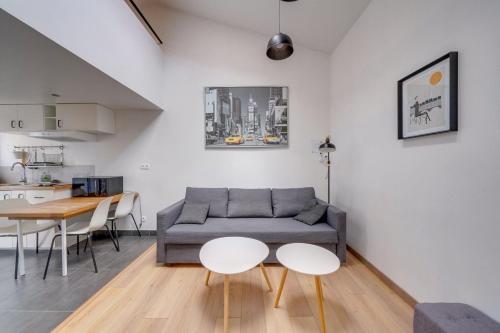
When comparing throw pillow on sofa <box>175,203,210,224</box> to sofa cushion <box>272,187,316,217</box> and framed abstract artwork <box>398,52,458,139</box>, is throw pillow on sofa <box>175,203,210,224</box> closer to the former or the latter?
sofa cushion <box>272,187,316,217</box>

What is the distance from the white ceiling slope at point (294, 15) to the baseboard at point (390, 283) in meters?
3.03

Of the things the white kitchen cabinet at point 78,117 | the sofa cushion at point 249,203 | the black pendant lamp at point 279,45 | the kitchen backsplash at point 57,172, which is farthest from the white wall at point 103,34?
the sofa cushion at point 249,203

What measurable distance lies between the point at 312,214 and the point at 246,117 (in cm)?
185

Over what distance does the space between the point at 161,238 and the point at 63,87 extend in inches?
84.8

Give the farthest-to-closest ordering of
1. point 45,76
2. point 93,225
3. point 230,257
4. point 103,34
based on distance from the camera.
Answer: point 93,225, point 45,76, point 103,34, point 230,257

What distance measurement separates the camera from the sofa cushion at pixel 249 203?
9.48 ft

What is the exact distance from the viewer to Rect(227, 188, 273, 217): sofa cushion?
289 cm

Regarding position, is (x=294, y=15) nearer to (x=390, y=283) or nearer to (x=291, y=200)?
(x=291, y=200)

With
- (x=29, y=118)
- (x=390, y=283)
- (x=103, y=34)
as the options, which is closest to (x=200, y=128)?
(x=103, y=34)

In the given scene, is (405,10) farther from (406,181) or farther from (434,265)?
(434,265)

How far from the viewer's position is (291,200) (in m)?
3.00

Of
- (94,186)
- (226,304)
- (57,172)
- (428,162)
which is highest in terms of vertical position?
(428,162)

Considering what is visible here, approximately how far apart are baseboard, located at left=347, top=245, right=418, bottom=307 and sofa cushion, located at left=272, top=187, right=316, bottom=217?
88cm

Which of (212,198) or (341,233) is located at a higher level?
(212,198)
